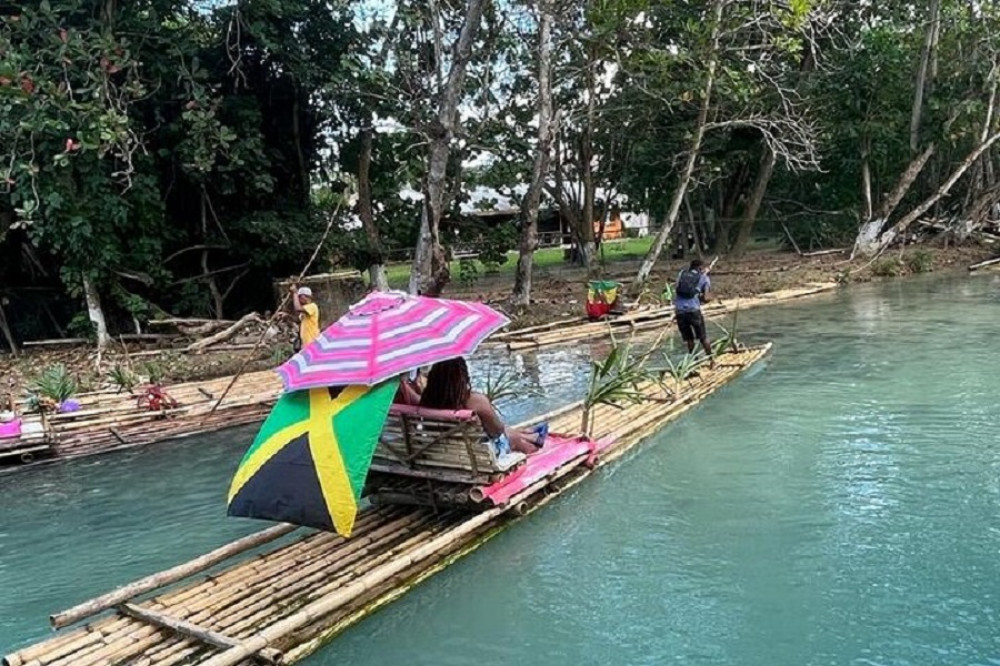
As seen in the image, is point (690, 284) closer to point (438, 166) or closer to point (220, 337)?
point (438, 166)

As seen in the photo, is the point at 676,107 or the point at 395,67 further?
the point at 676,107

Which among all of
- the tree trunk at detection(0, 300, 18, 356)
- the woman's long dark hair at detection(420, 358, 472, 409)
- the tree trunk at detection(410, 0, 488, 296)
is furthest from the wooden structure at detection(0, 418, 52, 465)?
the tree trunk at detection(0, 300, 18, 356)

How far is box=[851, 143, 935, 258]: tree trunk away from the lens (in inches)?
810

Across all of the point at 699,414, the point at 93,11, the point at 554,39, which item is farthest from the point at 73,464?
the point at 554,39

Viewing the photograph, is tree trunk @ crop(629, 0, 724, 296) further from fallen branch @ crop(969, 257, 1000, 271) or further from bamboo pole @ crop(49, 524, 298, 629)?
bamboo pole @ crop(49, 524, 298, 629)

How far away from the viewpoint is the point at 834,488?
655 cm

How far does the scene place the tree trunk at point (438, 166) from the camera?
11.0 metres

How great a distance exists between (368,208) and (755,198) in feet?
34.7

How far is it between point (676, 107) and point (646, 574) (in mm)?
15294

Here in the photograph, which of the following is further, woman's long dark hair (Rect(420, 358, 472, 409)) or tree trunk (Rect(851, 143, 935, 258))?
tree trunk (Rect(851, 143, 935, 258))

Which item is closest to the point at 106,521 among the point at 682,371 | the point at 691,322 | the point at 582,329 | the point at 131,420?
the point at 131,420

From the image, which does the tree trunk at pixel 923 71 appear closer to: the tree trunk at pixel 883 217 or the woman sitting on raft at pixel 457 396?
the tree trunk at pixel 883 217

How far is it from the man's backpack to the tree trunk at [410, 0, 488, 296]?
2980 mm

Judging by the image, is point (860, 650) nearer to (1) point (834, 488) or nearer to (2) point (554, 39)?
(1) point (834, 488)
